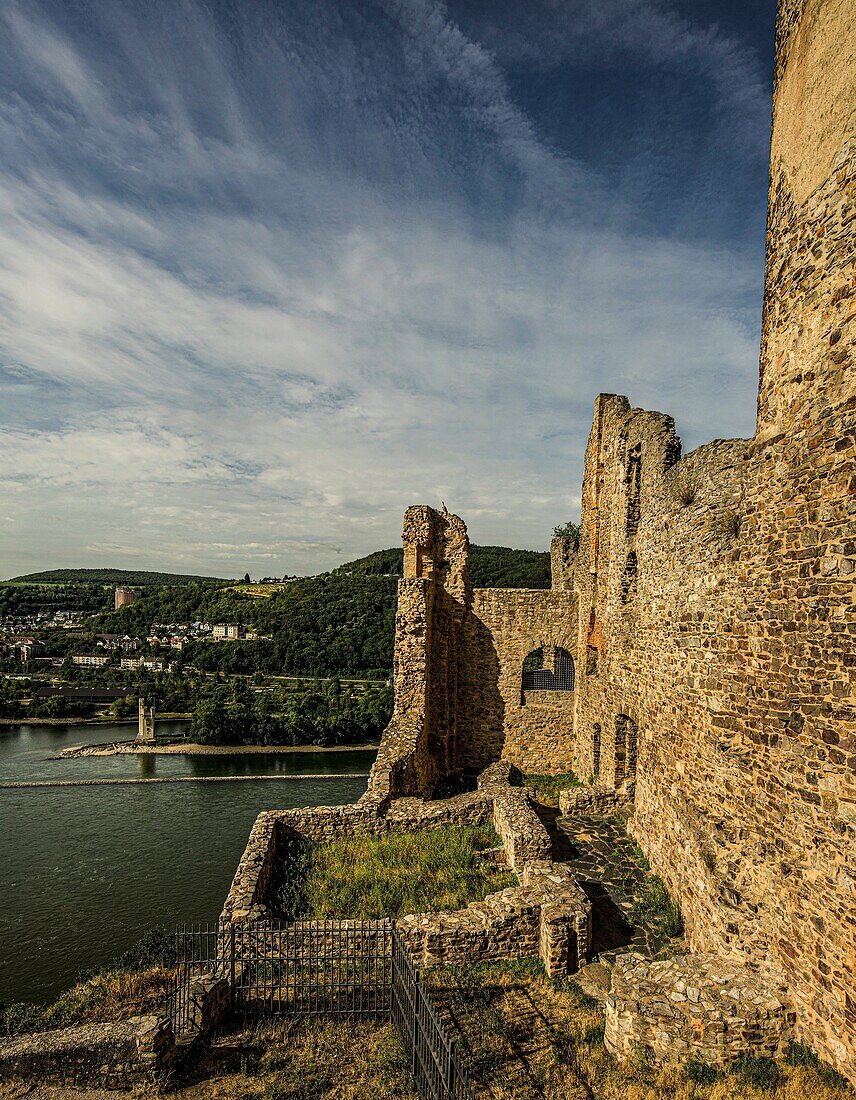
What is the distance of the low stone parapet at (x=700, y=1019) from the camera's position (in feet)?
17.2

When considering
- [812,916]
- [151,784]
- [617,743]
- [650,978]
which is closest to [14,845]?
[151,784]

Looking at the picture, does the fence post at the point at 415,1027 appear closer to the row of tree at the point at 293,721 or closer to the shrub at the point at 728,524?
the shrub at the point at 728,524

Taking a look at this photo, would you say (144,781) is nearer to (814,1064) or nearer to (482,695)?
(482,695)

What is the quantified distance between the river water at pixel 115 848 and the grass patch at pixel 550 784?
942cm

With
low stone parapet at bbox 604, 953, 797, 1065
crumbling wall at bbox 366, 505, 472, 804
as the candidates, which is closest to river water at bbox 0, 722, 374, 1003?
crumbling wall at bbox 366, 505, 472, 804

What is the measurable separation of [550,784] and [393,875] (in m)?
6.04

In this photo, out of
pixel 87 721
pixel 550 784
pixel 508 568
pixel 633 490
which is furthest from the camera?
pixel 87 721

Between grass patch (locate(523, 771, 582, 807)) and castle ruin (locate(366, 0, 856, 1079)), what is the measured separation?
6.37ft

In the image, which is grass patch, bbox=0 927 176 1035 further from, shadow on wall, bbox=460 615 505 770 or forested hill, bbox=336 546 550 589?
forested hill, bbox=336 546 550 589

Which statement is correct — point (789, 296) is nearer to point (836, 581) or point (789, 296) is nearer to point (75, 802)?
point (836, 581)

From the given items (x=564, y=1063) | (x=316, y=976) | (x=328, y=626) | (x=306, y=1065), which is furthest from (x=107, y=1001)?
(x=328, y=626)

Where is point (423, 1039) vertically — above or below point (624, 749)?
below

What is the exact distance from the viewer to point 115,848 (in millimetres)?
22406

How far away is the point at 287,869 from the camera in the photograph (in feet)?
30.8
